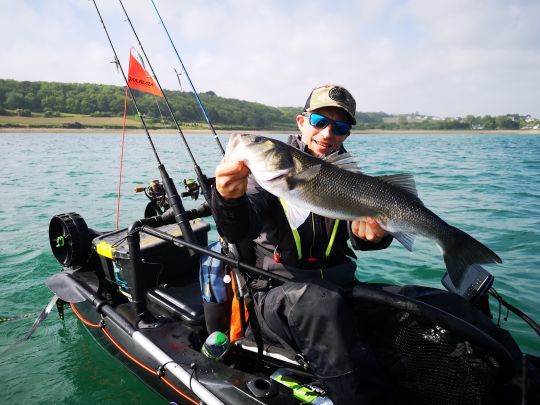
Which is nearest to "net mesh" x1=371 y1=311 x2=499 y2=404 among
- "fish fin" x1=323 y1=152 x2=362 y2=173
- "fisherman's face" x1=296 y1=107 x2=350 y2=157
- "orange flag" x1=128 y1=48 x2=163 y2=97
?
"fish fin" x1=323 y1=152 x2=362 y2=173

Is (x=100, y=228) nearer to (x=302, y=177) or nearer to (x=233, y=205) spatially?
(x=233, y=205)

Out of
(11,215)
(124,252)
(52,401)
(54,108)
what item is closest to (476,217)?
(124,252)

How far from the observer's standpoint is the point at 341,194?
105 inches

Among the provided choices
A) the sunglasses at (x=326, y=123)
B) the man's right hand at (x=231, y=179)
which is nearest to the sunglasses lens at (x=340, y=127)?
the sunglasses at (x=326, y=123)

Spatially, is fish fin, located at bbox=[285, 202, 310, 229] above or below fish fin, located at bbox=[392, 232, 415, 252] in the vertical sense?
above

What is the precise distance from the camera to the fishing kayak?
7.90ft

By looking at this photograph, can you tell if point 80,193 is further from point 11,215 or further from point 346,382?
point 346,382

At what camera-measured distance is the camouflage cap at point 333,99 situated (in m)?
3.30

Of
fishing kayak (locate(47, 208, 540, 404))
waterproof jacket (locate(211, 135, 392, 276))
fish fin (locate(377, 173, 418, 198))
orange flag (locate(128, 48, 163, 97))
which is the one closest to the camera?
fishing kayak (locate(47, 208, 540, 404))

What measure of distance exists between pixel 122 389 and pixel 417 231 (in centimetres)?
407

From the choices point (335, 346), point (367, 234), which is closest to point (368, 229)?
point (367, 234)

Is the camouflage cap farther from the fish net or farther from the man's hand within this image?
the fish net

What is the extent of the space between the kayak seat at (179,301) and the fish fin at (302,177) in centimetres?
206

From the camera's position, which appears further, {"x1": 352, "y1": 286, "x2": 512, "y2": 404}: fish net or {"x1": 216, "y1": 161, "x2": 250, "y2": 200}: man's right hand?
{"x1": 216, "y1": 161, "x2": 250, "y2": 200}: man's right hand
